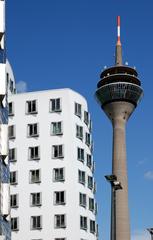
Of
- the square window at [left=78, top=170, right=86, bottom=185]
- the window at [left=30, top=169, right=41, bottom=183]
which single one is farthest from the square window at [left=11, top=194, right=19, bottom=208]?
the square window at [left=78, top=170, right=86, bottom=185]

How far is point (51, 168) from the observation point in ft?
268

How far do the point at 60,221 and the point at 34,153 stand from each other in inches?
424

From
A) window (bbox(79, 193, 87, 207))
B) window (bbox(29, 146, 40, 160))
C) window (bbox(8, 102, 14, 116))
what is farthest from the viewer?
window (bbox(8, 102, 14, 116))

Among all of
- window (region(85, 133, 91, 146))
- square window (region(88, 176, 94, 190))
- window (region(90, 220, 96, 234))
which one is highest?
window (region(85, 133, 91, 146))

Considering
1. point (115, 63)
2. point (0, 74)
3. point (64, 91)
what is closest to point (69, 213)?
point (64, 91)

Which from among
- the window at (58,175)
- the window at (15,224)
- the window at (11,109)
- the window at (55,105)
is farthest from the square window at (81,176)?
the window at (11,109)

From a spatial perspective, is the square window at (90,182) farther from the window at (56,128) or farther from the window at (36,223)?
the window at (36,223)

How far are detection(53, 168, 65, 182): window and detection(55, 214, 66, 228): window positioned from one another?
507cm

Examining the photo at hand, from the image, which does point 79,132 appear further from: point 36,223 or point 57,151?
point 36,223

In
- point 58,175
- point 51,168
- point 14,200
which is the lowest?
point 14,200

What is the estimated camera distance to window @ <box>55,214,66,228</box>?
7844 cm

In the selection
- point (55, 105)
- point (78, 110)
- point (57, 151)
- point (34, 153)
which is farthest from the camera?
point (78, 110)

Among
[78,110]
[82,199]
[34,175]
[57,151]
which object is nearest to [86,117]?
[78,110]

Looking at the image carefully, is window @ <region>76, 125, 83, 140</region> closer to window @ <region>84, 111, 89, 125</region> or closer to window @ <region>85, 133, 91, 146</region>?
window @ <region>85, 133, 91, 146</region>
